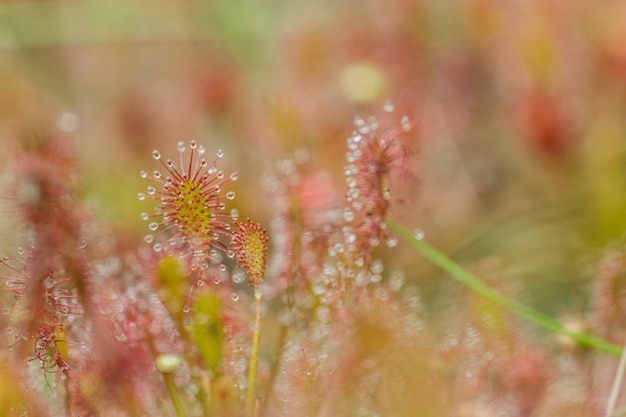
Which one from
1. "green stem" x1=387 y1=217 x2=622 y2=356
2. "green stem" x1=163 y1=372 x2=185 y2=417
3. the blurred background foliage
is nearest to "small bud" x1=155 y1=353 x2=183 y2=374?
"green stem" x1=163 y1=372 x2=185 y2=417

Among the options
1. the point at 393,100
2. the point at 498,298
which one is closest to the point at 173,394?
the point at 498,298

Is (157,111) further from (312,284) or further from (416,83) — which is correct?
(312,284)

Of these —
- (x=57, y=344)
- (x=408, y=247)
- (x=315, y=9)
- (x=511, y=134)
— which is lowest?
(x=57, y=344)

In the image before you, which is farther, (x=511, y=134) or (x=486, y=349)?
(x=511, y=134)

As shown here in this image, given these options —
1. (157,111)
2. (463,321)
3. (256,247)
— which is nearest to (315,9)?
(157,111)

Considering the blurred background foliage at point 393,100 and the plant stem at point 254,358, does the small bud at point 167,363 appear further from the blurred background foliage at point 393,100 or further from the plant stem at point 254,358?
the blurred background foliage at point 393,100

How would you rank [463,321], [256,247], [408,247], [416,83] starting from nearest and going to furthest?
1. [256,247]
2. [463,321]
3. [408,247]
4. [416,83]

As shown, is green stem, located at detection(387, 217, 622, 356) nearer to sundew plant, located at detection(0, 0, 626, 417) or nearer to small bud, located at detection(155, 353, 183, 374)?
sundew plant, located at detection(0, 0, 626, 417)

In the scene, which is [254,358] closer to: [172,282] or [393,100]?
[172,282]
